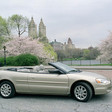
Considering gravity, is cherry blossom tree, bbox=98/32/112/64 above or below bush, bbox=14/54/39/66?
above

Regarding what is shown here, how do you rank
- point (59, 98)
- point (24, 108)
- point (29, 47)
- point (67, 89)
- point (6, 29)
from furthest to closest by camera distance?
1. point (6, 29)
2. point (29, 47)
3. point (59, 98)
4. point (67, 89)
5. point (24, 108)

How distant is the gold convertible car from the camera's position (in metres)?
4.67

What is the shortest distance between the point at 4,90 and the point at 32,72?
1220 millimetres

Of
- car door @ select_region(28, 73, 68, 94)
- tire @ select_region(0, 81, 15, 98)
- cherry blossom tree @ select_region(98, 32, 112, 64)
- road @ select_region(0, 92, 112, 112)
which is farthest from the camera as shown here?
cherry blossom tree @ select_region(98, 32, 112, 64)

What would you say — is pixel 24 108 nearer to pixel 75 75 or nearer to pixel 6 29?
pixel 75 75

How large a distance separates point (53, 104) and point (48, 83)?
741 millimetres

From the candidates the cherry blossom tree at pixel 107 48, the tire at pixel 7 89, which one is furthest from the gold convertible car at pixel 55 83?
the cherry blossom tree at pixel 107 48

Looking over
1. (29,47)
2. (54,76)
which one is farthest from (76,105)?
(29,47)

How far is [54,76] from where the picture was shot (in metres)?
4.90

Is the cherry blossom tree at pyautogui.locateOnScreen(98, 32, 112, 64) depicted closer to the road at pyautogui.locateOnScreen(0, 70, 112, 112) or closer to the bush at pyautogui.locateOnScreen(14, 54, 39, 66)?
the bush at pyautogui.locateOnScreen(14, 54, 39, 66)

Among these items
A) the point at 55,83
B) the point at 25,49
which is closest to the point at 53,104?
the point at 55,83

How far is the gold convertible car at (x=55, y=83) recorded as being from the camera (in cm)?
467

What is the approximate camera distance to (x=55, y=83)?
15.9 ft

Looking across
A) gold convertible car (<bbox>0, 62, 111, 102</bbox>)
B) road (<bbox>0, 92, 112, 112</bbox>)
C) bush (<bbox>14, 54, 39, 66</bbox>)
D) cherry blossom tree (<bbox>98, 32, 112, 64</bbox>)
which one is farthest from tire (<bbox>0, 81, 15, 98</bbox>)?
cherry blossom tree (<bbox>98, 32, 112, 64</bbox>)
